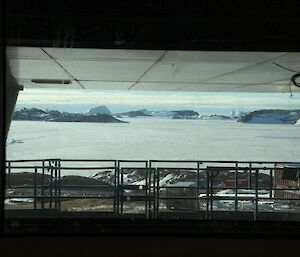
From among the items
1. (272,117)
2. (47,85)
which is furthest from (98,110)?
(272,117)

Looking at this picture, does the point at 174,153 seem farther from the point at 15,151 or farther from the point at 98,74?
the point at 15,151

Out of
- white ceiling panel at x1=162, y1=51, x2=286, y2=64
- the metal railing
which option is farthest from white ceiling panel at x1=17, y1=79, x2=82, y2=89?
white ceiling panel at x1=162, y1=51, x2=286, y2=64

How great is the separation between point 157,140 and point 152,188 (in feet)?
1.09

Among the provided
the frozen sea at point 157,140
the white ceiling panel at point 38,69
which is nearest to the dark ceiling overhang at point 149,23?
the white ceiling panel at point 38,69

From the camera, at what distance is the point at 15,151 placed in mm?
2979

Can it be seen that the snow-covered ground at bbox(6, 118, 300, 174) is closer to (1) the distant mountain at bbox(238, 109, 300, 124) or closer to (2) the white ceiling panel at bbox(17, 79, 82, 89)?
(1) the distant mountain at bbox(238, 109, 300, 124)

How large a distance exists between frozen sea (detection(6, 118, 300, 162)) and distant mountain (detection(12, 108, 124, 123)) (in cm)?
3

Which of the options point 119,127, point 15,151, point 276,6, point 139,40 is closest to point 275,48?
point 276,6

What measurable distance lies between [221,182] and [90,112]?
978mm

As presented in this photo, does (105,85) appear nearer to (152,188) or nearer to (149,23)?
(149,23)

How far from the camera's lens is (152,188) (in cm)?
325

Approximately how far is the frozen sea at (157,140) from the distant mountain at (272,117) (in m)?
0.03

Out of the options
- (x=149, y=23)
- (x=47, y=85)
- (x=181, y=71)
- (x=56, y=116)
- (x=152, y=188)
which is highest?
(x=149, y=23)

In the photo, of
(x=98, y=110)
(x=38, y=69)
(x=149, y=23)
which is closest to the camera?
(x=149, y=23)
